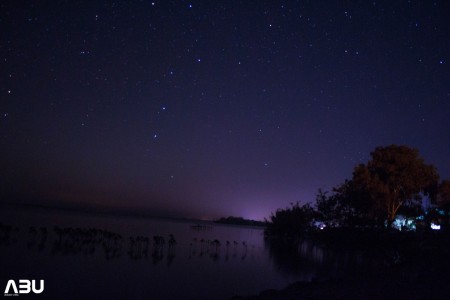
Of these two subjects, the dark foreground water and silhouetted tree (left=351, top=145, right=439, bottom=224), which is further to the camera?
silhouetted tree (left=351, top=145, right=439, bottom=224)

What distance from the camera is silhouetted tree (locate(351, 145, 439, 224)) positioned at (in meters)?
40.9

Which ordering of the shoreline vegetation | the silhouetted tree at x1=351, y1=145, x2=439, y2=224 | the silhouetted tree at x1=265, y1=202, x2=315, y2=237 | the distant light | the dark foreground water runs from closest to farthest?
the dark foreground water, the shoreline vegetation, the silhouetted tree at x1=351, y1=145, x2=439, y2=224, the distant light, the silhouetted tree at x1=265, y1=202, x2=315, y2=237

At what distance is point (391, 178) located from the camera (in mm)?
41406

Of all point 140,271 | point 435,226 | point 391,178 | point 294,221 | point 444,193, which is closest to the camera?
point 140,271

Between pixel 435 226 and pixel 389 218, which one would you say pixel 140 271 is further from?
pixel 435 226

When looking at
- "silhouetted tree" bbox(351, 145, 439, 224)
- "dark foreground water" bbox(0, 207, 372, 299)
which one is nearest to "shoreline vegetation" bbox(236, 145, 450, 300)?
"silhouetted tree" bbox(351, 145, 439, 224)

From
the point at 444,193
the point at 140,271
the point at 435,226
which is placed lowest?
the point at 140,271

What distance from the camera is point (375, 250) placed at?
139 feet

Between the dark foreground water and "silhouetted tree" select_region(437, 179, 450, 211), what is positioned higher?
"silhouetted tree" select_region(437, 179, 450, 211)

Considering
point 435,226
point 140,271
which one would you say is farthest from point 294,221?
point 140,271

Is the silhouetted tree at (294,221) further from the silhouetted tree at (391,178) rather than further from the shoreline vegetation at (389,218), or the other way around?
the silhouetted tree at (391,178)

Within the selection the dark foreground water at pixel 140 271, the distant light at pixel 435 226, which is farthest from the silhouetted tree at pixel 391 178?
the distant light at pixel 435 226

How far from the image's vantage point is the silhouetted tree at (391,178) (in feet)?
134

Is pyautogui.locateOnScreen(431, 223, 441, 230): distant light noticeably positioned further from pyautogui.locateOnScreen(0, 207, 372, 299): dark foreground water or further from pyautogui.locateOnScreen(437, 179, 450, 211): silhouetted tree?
pyautogui.locateOnScreen(0, 207, 372, 299): dark foreground water
